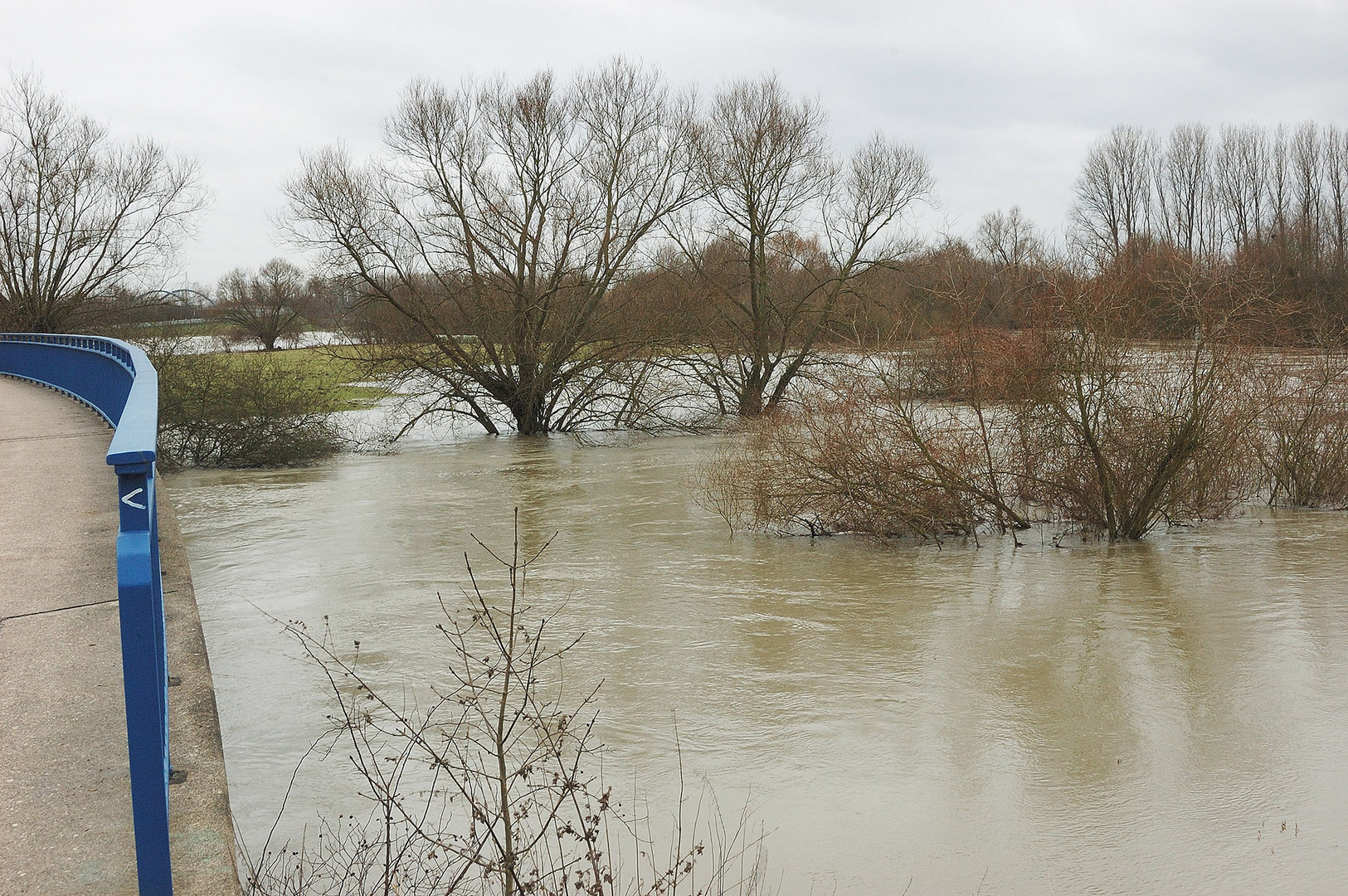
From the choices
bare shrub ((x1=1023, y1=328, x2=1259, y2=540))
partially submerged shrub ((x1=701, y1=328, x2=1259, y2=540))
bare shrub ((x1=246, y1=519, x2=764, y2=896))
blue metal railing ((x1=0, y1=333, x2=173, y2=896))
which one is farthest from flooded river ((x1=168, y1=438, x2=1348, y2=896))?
blue metal railing ((x1=0, y1=333, x2=173, y2=896))

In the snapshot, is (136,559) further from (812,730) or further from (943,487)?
(943,487)

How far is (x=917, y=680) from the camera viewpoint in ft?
31.4

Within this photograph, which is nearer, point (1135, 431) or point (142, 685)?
point (142, 685)

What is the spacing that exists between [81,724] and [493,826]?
186 cm

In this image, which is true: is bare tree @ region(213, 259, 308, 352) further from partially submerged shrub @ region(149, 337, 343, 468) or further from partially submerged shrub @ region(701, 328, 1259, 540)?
partially submerged shrub @ region(701, 328, 1259, 540)

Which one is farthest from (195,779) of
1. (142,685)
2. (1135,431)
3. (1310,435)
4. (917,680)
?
(1310,435)

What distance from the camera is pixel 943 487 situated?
1495 cm

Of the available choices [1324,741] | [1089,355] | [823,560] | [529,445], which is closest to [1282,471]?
[1089,355]

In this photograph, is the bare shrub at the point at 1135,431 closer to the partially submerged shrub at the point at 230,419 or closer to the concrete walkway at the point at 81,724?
the concrete walkway at the point at 81,724

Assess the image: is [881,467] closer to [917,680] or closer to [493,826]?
[917,680]

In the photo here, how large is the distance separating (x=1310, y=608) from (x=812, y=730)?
6.30 m

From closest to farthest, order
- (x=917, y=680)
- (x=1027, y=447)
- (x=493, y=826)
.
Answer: (x=493, y=826), (x=917, y=680), (x=1027, y=447)

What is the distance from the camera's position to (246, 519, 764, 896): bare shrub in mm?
5113

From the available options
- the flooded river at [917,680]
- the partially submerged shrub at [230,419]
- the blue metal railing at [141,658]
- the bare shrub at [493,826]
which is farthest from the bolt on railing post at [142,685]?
the partially submerged shrub at [230,419]
